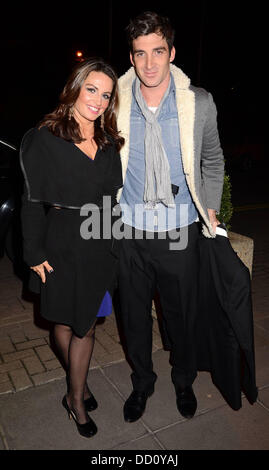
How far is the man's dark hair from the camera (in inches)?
85.5

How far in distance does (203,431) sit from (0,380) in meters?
1.53

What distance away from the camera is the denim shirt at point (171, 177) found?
2326 millimetres

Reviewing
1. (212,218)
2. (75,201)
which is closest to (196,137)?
(212,218)

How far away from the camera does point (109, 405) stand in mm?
2736

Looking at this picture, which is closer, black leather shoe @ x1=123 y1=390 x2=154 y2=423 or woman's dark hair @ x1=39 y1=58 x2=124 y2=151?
woman's dark hair @ x1=39 y1=58 x2=124 y2=151

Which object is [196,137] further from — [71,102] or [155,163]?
[71,102]

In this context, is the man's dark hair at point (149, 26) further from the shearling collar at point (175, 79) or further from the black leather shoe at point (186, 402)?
the black leather shoe at point (186, 402)

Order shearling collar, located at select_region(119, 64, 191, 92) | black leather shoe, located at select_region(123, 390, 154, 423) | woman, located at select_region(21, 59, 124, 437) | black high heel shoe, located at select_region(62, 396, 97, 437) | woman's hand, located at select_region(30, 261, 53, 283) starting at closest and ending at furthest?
woman, located at select_region(21, 59, 124, 437) < woman's hand, located at select_region(30, 261, 53, 283) < shearling collar, located at select_region(119, 64, 191, 92) < black high heel shoe, located at select_region(62, 396, 97, 437) < black leather shoe, located at select_region(123, 390, 154, 423)

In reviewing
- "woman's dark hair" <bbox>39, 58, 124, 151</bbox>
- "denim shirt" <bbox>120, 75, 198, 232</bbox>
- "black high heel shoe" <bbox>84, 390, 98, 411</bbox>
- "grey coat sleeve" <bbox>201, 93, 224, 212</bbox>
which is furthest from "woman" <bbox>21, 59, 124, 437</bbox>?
"grey coat sleeve" <bbox>201, 93, 224, 212</bbox>

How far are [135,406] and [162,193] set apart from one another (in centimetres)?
Result: 145

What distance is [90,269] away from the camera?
7.46ft

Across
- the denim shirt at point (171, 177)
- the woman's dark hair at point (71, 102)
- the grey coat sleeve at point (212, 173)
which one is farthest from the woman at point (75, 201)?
the grey coat sleeve at point (212, 173)

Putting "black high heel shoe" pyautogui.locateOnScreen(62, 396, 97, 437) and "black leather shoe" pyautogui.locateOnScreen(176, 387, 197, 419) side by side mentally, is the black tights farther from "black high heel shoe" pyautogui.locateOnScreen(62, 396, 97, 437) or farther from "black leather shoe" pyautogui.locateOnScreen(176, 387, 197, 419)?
"black leather shoe" pyautogui.locateOnScreen(176, 387, 197, 419)

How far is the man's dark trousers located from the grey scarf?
0.92ft
